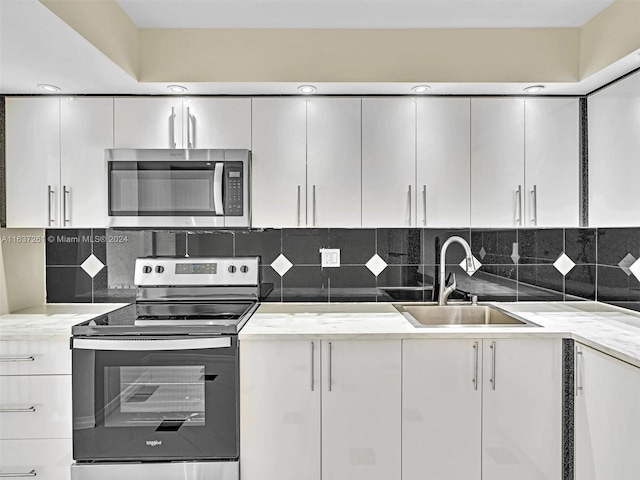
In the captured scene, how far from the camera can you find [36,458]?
2.13 meters

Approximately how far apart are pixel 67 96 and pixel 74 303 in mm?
1191

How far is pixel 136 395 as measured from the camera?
2.14 meters

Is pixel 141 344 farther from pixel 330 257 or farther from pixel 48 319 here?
pixel 330 257

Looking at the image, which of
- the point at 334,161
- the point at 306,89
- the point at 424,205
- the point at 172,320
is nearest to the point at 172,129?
the point at 306,89

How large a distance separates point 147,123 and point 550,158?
2148 millimetres

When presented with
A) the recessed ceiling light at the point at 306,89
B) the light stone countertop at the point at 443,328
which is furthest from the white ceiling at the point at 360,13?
the light stone countertop at the point at 443,328

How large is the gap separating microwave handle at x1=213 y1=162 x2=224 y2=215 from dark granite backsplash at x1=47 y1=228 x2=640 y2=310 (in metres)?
0.38

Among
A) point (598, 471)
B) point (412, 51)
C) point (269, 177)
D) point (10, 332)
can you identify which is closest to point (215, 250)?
point (269, 177)

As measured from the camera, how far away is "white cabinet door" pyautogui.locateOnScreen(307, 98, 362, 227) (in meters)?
2.51

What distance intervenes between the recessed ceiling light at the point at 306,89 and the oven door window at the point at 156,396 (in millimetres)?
1444

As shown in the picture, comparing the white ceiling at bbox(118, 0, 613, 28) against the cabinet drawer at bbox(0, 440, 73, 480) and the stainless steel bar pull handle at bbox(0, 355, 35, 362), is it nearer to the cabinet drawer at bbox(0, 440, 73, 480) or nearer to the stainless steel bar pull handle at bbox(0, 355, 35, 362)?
the stainless steel bar pull handle at bbox(0, 355, 35, 362)

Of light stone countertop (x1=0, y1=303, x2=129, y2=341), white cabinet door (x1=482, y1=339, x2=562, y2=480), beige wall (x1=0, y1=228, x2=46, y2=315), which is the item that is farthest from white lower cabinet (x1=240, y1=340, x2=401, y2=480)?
beige wall (x1=0, y1=228, x2=46, y2=315)

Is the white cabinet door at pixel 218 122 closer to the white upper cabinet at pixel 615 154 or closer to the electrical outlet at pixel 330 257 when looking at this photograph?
the electrical outlet at pixel 330 257

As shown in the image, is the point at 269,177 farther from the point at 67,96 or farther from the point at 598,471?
the point at 598,471
